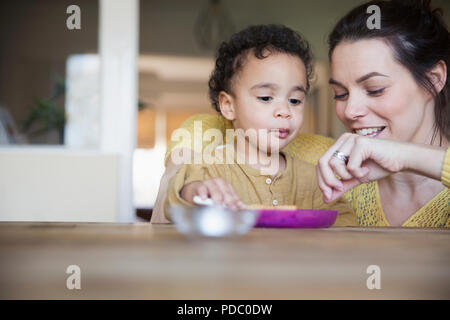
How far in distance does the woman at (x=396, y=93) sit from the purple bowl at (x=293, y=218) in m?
0.53

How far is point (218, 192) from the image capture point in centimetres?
84

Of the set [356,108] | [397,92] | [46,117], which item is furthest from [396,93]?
[46,117]

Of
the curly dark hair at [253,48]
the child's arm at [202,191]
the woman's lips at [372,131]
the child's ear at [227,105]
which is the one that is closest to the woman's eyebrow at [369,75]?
the woman's lips at [372,131]

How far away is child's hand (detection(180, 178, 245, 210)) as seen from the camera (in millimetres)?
789

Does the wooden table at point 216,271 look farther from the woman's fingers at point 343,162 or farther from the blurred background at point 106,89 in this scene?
the blurred background at point 106,89

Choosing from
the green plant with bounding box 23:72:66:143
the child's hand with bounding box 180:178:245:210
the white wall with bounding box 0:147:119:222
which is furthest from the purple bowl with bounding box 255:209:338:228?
the green plant with bounding box 23:72:66:143

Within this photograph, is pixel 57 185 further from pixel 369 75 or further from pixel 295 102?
pixel 369 75

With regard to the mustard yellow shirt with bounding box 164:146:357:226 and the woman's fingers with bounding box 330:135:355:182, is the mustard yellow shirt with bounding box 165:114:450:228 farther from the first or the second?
the woman's fingers with bounding box 330:135:355:182

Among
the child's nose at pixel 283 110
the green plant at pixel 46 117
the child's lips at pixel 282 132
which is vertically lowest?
the child's lips at pixel 282 132

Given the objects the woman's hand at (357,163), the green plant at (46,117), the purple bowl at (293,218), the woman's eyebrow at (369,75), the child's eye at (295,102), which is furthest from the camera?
the green plant at (46,117)

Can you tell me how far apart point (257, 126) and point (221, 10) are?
15.2 feet

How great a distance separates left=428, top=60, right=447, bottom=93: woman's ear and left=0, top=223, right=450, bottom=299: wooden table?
1010 mm

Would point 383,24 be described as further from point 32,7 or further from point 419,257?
point 32,7

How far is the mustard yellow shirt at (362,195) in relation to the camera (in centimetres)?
126
